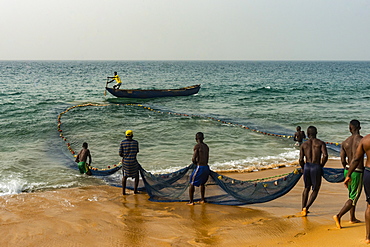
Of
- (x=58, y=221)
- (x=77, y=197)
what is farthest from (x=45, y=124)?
(x=58, y=221)

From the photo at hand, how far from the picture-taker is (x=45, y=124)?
18000 mm

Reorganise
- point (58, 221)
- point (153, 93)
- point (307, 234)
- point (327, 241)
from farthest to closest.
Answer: point (153, 93) < point (58, 221) < point (307, 234) < point (327, 241)

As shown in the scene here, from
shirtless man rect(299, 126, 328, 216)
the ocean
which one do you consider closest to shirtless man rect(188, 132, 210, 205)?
shirtless man rect(299, 126, 328, 216)

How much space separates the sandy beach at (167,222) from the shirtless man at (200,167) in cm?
35

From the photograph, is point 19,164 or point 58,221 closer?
point 58,221

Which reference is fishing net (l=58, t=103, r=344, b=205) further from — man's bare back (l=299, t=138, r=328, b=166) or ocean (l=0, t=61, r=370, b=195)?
ocean (l=0, t=61, r=370, b=195)

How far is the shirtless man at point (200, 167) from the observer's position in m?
6.52

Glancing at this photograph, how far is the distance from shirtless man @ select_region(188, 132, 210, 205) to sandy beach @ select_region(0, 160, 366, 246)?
35cm

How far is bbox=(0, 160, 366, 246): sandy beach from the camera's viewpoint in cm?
502

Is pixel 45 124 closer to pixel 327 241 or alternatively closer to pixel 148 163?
pixel 148 163

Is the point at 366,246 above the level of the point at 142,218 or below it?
above

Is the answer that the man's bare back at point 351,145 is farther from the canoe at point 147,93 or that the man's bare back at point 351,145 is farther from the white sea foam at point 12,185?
the canoe at point 147,93

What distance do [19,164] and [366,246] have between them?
1012 centimetres

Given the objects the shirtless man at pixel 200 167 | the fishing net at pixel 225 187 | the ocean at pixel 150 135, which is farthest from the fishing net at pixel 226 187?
the ocean at pixel 150 135
